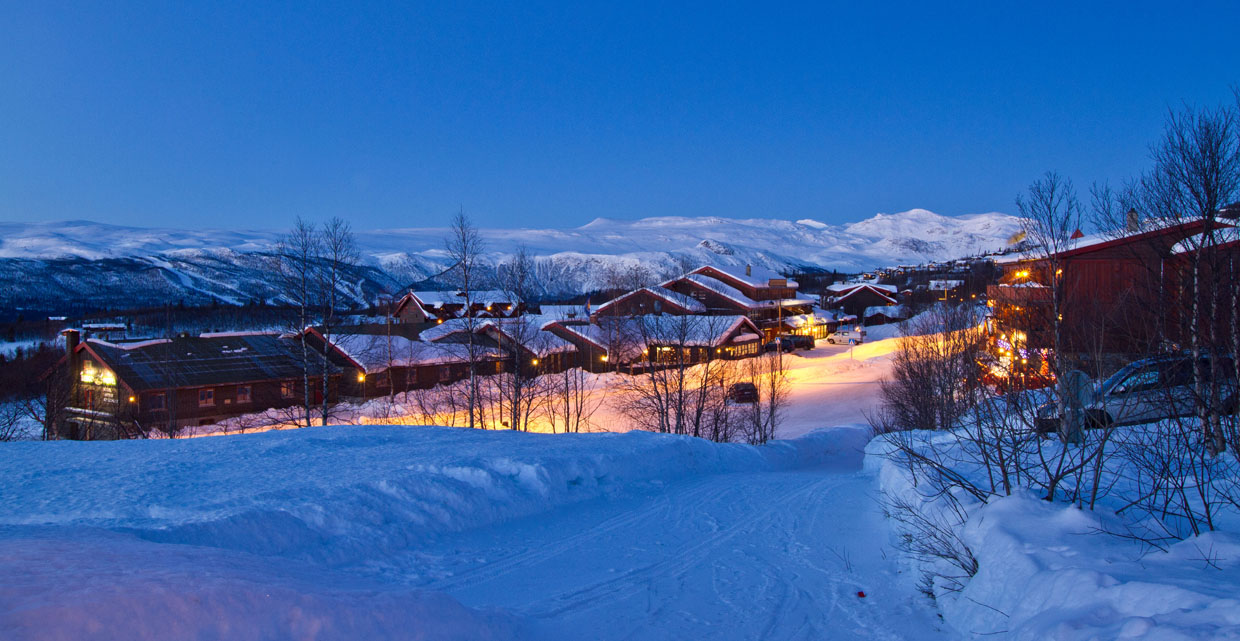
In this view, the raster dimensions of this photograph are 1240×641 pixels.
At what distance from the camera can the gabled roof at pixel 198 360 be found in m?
28.9

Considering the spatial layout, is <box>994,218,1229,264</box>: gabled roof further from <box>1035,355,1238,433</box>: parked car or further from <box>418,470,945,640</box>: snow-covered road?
<box>418,470,945,640</box>: snow-covered road

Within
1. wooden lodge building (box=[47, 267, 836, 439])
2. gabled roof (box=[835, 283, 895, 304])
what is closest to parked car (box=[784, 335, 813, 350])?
wooden lodge building (box=[47, 267, 836, 439])

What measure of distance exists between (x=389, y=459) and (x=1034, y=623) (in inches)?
357

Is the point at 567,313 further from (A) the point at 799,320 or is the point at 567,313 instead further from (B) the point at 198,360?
(B) the point at 198,360

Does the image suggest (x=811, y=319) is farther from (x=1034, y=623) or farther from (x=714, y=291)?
(x=1034, y=623)

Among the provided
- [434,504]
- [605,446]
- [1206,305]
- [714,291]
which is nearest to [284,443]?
[434,504]

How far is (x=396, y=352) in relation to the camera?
3831 centimetres

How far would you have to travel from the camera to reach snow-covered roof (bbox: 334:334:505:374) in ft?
120

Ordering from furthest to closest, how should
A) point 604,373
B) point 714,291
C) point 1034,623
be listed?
point 714,291
point 604,373
point 1034,623

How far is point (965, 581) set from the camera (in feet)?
19.4

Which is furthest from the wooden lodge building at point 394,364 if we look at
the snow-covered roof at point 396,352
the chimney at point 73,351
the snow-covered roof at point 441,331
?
the chimney at point 73,351

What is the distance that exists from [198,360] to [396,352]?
398 inches

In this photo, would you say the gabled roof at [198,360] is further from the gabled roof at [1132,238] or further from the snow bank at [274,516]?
the gabled roof at [1132,238]

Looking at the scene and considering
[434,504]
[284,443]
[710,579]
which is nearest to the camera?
[710,579]
